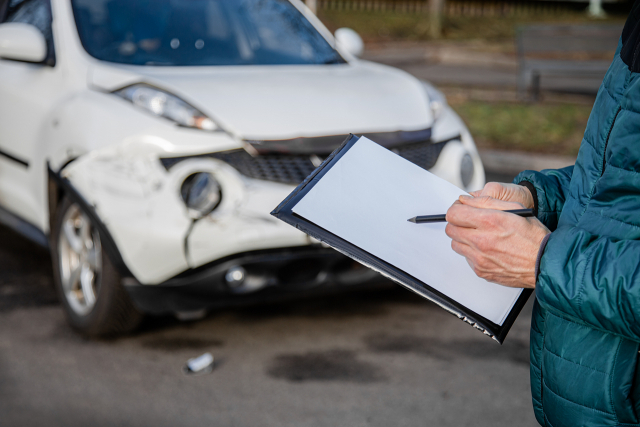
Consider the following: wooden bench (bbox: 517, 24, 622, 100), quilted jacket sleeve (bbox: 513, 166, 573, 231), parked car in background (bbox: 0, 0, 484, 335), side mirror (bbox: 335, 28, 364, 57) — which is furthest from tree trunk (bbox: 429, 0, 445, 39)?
quilted jacket sleeve (bbox: 513, 166, 573, 231)

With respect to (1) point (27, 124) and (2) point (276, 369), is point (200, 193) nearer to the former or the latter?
(2) point (276, 369)

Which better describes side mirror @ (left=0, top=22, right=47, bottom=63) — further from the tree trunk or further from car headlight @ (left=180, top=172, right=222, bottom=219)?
the tree trunk

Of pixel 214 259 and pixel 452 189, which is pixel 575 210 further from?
pixel 214 259

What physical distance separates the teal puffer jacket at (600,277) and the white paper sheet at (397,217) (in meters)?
0.15

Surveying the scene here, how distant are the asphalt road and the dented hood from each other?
38.1 inches

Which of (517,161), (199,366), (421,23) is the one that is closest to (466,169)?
(199,366)

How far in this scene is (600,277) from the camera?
1.09m

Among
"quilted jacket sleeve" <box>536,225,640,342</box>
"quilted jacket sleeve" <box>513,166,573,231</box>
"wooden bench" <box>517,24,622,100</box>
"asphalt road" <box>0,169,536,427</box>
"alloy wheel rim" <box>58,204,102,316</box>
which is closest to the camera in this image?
"quilted jacket sleeve" <box>536,225,640,342</box>

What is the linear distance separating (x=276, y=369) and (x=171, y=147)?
40.5 inches

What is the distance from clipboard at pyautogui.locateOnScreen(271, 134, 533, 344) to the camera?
1.26 metres

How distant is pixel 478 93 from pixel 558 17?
14.7 meters

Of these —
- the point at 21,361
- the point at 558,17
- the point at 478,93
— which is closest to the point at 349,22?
the point at 558,17

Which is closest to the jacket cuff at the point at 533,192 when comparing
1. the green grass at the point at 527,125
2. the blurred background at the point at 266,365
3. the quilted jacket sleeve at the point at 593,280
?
the quilted jacket sleeve at the point at 593,280

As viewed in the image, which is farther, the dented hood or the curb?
the curb
